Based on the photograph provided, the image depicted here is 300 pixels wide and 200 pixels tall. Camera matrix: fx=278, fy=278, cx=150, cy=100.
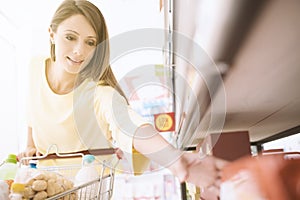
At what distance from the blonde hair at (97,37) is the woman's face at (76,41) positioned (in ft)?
0.08

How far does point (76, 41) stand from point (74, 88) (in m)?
0.21

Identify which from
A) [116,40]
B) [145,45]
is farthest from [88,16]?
[145,45]

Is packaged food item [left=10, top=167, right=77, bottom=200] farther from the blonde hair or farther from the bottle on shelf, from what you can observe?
the blonde hair

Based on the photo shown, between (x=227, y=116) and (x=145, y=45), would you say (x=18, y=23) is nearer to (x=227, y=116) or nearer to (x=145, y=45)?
(x=145, y=45)

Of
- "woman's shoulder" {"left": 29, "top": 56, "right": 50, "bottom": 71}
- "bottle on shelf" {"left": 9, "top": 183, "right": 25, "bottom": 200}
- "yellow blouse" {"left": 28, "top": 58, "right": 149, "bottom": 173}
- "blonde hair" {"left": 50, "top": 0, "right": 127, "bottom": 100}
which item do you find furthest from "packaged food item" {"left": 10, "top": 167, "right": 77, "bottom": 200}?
"woman's shoulder" {"left": 29, "top": 56, "right": 50, "bottom": 71}

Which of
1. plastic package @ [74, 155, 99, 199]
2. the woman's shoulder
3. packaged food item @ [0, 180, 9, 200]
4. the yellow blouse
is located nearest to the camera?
packaged food item @ [0, 180, 9, 200]

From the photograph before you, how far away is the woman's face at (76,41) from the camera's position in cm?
120

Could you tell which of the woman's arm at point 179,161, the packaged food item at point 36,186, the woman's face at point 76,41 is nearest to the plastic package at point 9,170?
the packaged food item at point 36,186

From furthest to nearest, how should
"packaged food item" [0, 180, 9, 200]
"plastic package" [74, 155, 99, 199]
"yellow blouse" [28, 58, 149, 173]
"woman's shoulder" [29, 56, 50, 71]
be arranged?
"woman's shoulder" [29, 56, 50, 71] < "yellow blouse" [28, 58, 149, 173] < "plastic package" [74, 155, 99, 199] < "packaged food item" [0, 180, 9, 200]

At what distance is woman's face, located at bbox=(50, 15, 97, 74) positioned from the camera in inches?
47.1

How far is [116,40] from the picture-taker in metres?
1.26

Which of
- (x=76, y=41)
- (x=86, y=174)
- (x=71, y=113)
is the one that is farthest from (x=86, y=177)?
(x=76, y=41)

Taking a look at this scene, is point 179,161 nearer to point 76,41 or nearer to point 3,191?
point 3,191

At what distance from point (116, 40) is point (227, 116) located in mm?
726
